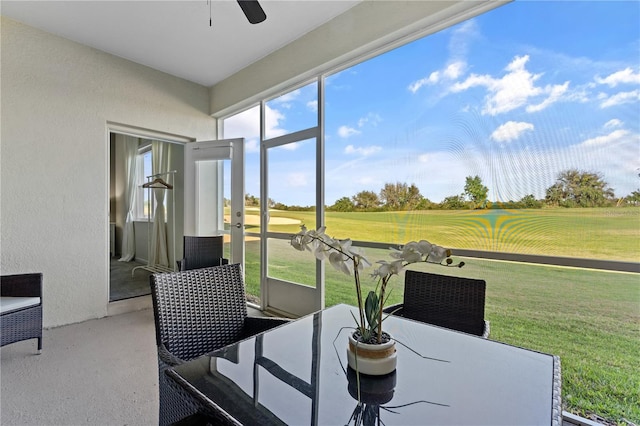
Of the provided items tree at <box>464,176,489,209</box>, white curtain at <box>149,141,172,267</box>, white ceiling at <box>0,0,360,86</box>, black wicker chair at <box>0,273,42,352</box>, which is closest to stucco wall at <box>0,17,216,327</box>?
white ceiling at <box>0,0,360,86</box>

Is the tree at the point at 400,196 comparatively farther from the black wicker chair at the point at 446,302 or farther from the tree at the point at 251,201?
the tree at the point at 251,201

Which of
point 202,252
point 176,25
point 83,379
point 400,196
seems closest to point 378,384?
point 400,196

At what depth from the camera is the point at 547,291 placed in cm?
187

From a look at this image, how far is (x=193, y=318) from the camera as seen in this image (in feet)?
4.55

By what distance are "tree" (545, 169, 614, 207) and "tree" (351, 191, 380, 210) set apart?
1227mm

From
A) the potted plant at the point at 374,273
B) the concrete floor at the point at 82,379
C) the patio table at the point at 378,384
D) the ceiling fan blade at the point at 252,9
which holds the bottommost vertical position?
the concrete floor at the point at 82,379

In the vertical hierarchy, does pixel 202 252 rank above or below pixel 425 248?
below

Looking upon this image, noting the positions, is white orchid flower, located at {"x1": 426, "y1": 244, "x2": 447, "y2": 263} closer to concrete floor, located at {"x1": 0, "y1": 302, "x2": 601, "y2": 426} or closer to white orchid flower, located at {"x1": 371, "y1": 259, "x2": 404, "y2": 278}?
white orchid flower, located at {"x1": 371, "y1": 259, "x2": 404, "y2": 278}

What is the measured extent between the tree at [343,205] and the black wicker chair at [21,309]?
262 centimetres

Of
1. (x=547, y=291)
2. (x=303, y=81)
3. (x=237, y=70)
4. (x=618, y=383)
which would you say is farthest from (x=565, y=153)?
(x=237, y=70)

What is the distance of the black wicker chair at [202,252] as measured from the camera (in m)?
3.29

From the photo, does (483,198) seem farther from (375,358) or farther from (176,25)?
(176,25)

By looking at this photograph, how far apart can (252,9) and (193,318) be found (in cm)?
179

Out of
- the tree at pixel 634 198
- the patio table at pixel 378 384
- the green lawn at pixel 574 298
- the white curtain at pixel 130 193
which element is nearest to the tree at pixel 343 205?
the green lawn at pixel 574 298
